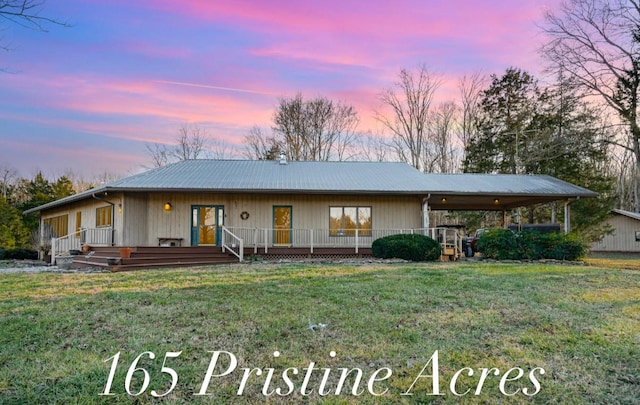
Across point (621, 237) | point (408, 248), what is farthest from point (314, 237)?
point (621, 237)

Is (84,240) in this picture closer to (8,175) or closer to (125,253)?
(125,253)

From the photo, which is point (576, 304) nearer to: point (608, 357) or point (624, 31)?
point (608, 357)

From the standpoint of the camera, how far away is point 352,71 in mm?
17250

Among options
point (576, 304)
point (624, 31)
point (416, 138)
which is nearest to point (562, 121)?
point (624, 31)

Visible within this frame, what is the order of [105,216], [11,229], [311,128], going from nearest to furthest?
[105,216] → [11,229] → [311,128]

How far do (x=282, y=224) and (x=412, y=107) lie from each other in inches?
722

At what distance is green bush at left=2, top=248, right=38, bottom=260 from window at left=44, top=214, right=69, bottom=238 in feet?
4.59

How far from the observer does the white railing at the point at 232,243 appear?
1422 cm

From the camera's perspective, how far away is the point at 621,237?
23859 mm

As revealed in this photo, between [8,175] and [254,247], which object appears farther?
[8,175]

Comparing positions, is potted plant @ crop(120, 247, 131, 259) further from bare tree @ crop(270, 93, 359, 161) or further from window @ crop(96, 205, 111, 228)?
bare tree @ crop(270, 93, 359, 161)

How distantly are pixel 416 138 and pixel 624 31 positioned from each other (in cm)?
1439

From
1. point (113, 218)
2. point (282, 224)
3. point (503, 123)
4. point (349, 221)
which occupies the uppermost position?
point (503, 123)

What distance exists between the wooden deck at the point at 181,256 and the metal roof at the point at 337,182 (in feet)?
7.03
